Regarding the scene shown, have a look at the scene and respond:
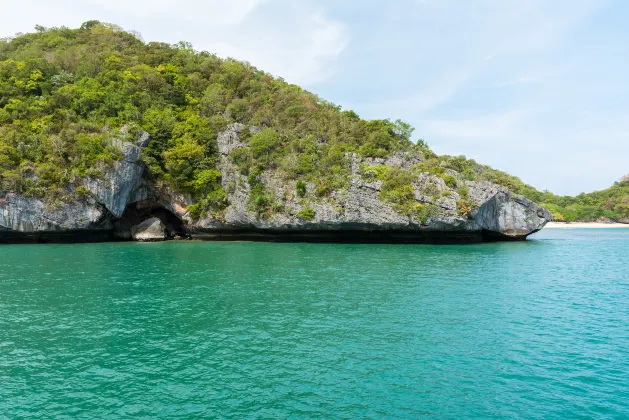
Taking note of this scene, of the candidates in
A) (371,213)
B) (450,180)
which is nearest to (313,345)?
(371,213)

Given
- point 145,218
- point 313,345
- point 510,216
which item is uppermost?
point 145,218

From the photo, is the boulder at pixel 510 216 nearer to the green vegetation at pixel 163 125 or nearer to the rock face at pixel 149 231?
the green vegetation at pixel 163 125

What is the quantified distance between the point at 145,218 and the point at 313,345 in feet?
145

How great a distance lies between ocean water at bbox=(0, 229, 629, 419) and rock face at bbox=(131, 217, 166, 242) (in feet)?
70.2

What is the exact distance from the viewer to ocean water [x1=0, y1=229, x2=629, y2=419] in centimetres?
852

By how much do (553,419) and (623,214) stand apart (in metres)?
114

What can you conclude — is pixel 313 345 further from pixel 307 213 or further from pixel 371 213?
pixel 307 213

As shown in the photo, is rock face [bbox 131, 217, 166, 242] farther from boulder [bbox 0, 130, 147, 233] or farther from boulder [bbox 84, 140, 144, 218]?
boulder [bbox 84, 140, 144, 218]

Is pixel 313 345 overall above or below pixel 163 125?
below

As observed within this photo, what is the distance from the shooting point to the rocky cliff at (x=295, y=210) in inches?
1542

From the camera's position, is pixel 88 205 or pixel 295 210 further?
pixel 295 210

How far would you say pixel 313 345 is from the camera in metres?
11.7

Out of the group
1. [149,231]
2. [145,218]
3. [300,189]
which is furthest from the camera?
[145,218]

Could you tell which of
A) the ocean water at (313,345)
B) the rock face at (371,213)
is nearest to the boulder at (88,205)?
the rock face at (371,213)
